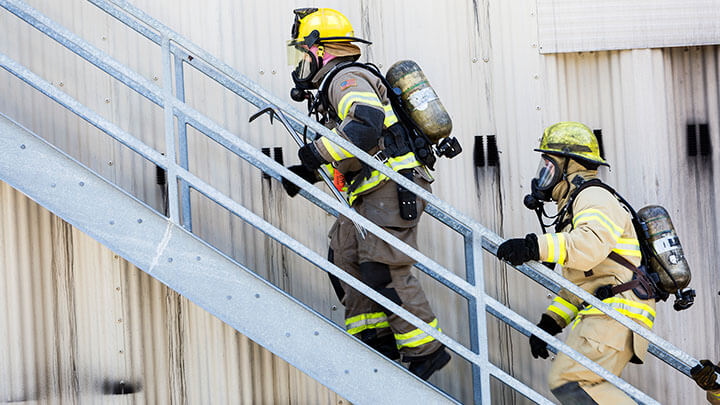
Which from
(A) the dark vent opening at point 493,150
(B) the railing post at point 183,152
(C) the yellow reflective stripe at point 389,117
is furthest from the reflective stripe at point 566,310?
(B) the railing post at point 183,152

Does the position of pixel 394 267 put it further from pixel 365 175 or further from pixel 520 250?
pixel 520 250

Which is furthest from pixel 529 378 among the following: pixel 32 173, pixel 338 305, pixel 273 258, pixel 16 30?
pixel 16 30

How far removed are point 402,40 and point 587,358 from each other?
7.77 ft

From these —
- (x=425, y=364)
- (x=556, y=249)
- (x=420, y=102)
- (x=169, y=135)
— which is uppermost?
(x=420, y=102)

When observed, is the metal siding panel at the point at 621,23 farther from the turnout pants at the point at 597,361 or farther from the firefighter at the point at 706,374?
the firefighter at the point at 706,374

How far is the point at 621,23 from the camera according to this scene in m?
4.90

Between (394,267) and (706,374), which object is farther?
(394,267)

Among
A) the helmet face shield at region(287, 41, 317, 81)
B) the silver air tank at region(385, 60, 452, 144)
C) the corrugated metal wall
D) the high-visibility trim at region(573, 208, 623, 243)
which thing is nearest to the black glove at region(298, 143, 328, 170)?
the helmet face shield at region(287, 41, 317, 81)

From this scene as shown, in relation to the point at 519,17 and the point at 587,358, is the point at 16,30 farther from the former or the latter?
the point at 587,358

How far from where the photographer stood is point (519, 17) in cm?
491

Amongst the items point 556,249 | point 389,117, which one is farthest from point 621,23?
point 556,249

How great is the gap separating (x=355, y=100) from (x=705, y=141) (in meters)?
2.58

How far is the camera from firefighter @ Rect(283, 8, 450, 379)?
151 inches

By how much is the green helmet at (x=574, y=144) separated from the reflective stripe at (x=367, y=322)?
1.32 meters
